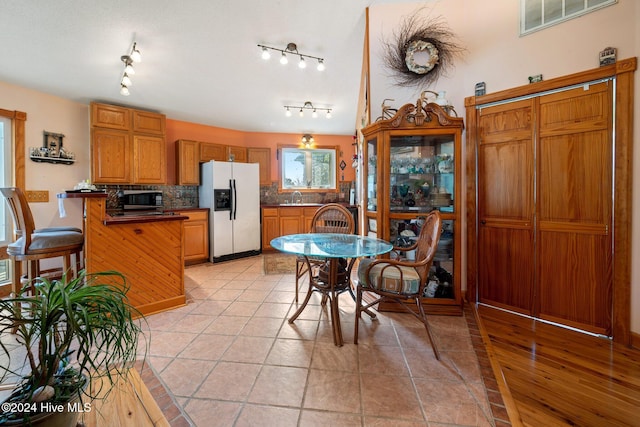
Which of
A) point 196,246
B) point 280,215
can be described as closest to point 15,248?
point 196,246

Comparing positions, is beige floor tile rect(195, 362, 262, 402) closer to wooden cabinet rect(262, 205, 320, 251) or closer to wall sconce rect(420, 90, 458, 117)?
wall sconce rect(420, 90, 458, 117)

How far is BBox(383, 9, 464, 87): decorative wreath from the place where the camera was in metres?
2.62

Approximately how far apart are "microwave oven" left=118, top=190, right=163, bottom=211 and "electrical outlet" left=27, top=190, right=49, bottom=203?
78cm

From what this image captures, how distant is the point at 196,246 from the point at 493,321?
4.08m

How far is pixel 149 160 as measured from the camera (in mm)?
4141

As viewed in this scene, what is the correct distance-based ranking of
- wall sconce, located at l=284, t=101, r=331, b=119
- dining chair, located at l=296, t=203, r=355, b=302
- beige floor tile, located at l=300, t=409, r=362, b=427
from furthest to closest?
wall sconce, located at l=284, t=101, r=331, b=119, dining chair, located at l=296, t=203, r=355, b=302, beige floor tile, located at l=300, t=409, r=362, b=427

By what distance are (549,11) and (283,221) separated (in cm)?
441

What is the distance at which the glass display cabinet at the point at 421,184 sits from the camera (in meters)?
2.49

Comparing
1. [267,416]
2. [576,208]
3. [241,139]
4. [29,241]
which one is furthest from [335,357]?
[241,139]

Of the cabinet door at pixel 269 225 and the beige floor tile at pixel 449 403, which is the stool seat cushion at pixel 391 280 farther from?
the cabinet door at pixel 269 225

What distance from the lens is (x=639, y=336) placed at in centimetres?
195

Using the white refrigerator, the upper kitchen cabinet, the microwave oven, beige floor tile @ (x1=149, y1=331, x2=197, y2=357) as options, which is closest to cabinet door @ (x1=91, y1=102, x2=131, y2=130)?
the upper kitchen cabinet

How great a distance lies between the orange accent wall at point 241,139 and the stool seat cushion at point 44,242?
2.55m

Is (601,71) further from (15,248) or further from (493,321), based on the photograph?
(15,248)
